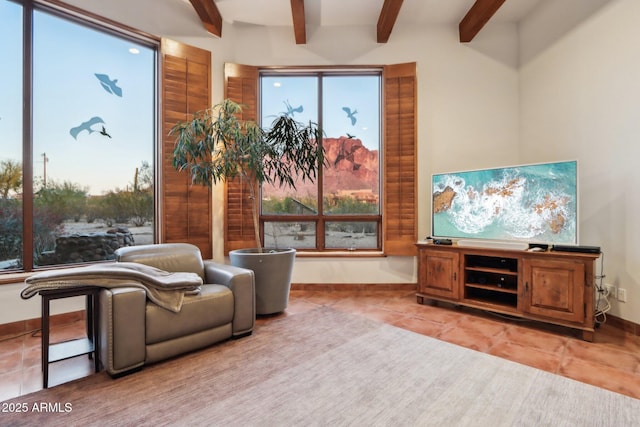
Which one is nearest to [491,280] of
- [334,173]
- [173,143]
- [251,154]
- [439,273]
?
[439,273]

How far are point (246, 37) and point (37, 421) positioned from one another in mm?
4097

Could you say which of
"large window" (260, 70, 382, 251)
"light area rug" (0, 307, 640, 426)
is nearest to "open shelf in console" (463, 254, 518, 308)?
"light area rug" (0, 307, 640, 426)

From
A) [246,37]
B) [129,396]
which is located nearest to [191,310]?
[129,396]

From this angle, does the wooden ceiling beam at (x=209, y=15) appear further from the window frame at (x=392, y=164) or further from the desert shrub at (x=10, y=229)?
the desert shrub at (x=10, y=229)

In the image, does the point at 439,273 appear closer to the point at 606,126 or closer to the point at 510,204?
the point at 510,204

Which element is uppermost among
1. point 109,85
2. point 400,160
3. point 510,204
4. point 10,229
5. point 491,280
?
point 109,85

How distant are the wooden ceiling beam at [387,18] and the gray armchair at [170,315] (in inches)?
123

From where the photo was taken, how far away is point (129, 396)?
1.71 m

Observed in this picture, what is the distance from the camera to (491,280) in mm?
3197

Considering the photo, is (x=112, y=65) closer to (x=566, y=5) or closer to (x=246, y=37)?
(x=246, y=37)

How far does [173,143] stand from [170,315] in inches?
82.7

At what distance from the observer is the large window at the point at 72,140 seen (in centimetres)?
267

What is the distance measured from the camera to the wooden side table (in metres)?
1.81

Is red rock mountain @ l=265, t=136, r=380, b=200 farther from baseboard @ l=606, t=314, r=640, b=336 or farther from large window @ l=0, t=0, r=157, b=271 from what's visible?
baseboard @ l=606, t=314, r=640, b=336
